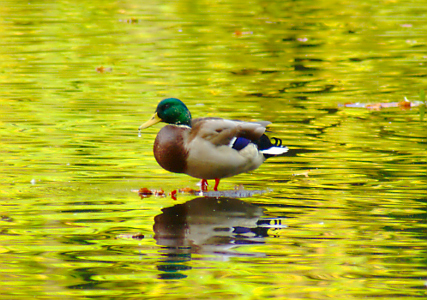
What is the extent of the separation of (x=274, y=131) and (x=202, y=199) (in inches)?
106

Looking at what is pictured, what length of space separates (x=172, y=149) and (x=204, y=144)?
0.30 metres

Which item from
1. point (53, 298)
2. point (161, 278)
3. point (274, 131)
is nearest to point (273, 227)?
point (161, 278)

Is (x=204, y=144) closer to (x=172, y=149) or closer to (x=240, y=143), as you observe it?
(x=172, y=149)

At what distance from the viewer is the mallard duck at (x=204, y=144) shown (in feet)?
22.2

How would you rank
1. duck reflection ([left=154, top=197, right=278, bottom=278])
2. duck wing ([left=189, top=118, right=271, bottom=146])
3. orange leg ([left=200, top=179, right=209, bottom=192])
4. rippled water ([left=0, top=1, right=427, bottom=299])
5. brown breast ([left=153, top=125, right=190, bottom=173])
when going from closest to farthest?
1. rippled water ([left=0, top=1, right=427, bottom=299])
2. duck reflection ([left=154, top=197, right=278, bottom=278])
3. brown breast ([left=153, top=125, right=190, bottom=173])
4. duck wing ([left=189, top=118, right=271, bottom=146])
5. orange leg ([left=200, top=179, right=209, bottom=192])

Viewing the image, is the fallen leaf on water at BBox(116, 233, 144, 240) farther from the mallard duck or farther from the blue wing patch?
the blue wing patch

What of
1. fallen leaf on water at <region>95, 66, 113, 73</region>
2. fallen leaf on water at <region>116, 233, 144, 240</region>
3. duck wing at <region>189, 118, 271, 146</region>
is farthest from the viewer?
fallen leaf on water at <region>95, 66, 113, 73</region>

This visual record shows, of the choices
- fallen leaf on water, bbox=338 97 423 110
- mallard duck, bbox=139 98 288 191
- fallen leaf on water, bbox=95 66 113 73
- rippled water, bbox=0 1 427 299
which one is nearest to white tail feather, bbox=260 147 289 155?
mallard duck, bbox=139 98 288 191

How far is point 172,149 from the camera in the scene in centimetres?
674

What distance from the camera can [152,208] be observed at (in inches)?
267

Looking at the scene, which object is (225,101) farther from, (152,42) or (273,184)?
(152,42)

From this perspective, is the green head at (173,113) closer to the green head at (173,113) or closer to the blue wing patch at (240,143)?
the green head at (173,113)

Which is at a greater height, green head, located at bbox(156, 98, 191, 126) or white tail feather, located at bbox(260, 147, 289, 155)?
green head, located at bbox(156, 98, 191, 126)

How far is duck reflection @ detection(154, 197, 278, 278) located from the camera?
548cm
